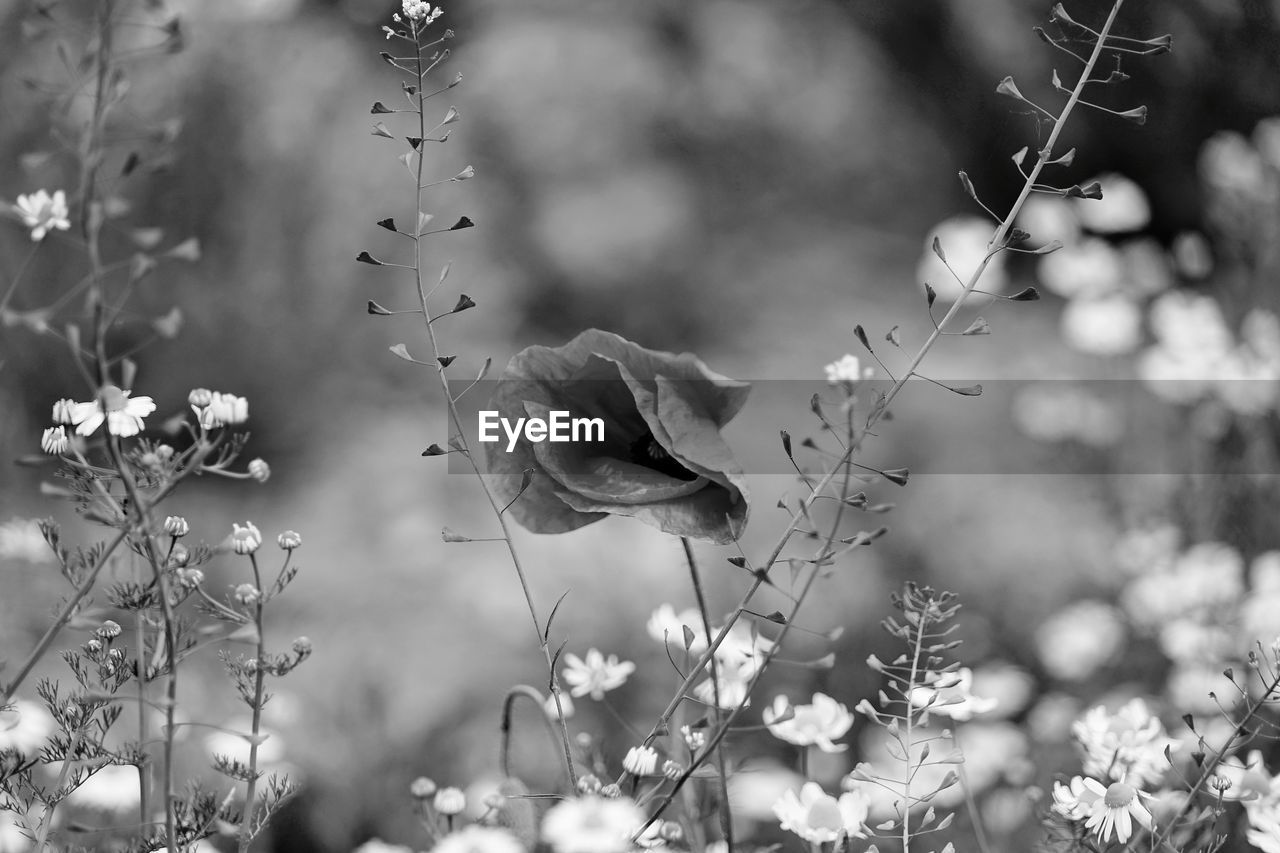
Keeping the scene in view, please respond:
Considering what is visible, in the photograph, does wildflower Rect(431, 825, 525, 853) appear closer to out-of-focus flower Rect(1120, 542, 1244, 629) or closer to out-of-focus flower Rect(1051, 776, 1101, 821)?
out-of-focus flower Rect(1051, 776, 1101, 821)

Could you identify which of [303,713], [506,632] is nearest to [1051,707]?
[506,632]

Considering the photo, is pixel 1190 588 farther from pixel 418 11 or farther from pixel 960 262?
pixel 418 11

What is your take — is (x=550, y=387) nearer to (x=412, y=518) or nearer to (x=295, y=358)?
(x=412, y=518)

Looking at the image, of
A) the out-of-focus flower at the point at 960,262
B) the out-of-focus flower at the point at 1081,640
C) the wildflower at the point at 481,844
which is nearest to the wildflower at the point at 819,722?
the wildflower at the point at 481,844

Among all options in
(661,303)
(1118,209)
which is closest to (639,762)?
(1118,209)

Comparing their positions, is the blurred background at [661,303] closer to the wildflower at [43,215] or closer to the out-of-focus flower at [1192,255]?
the out-of-focus flower at [1192,255]
